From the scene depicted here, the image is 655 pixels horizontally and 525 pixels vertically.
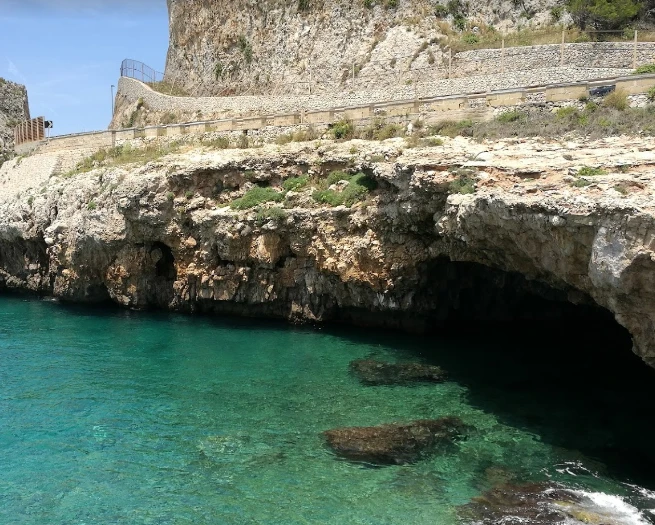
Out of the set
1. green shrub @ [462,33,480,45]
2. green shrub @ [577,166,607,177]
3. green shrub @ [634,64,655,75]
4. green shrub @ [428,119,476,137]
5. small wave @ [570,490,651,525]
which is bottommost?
small wave @ [570,490,651,525]

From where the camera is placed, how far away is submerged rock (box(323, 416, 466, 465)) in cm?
1238

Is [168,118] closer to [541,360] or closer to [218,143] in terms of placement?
[218,143]

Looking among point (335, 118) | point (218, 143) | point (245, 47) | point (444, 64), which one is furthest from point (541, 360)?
point (245, 47)

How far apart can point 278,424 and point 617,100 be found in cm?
1500

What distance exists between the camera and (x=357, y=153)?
73.8 ft

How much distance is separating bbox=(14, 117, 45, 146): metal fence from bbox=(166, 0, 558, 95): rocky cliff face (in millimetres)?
12096

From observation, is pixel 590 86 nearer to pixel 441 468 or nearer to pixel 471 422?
pixel 471 422

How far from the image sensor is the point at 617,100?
65.4 ft

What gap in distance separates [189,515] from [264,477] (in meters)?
1.69

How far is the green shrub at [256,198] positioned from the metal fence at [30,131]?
25.5 meters

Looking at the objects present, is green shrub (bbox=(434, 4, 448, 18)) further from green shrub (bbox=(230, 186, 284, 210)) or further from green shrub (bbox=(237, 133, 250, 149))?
green shrub (bbox=(230, 186, 284, 210))

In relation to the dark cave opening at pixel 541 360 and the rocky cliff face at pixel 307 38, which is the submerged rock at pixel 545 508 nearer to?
the dark cave opening at pixel 541 360

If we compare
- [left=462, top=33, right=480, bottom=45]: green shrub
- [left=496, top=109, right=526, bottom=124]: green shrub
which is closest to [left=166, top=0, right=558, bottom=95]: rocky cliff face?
[left=462, top=33, right=480, bottom=45]: green shrub

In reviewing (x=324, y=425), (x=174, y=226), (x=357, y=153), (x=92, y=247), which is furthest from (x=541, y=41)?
(x=324, y=425)
